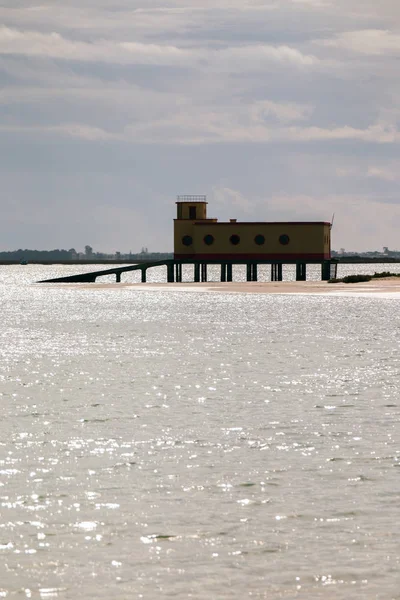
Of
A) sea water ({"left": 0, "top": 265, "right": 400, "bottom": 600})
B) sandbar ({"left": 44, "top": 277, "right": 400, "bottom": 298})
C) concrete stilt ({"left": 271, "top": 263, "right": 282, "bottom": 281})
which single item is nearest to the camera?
sea water ({"left": 0, "top": 265, "right": 400, "bottom": 600})

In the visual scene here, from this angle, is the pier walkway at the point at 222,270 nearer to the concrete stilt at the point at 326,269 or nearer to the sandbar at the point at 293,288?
the concrete stilt at the point at 326,269

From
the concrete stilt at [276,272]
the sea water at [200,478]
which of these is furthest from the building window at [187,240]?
the sea water at [200,478]

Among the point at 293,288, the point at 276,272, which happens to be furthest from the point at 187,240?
the point at 276,272

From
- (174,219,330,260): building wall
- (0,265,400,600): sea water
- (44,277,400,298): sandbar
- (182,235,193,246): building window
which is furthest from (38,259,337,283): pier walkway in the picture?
(0,265,400,600): sea water

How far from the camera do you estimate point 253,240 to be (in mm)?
113062

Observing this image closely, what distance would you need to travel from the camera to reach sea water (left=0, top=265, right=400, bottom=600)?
1005cm

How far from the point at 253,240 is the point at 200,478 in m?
99.3

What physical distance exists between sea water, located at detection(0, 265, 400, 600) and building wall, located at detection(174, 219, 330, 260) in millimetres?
79878

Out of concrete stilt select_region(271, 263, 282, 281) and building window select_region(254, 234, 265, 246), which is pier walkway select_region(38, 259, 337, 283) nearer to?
concrete stilt select_region(271, 263, 282, 281)

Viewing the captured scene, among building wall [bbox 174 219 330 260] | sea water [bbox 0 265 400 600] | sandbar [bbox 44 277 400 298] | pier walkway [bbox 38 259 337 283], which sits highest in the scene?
building wall [bbox 174 219 330 260]

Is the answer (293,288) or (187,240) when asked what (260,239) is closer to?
(293,288)

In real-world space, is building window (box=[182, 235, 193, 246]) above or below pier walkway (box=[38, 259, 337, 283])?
above

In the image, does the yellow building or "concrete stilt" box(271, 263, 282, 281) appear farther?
"concrete stilt" box(271, 263, 282, 281)

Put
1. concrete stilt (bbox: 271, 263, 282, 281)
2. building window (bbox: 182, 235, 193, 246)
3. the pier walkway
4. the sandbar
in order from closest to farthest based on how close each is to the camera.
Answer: the sandbar < building window (bbox: 182, 235, 193, 246) < the pier walkway < concrete stilt (bbox: 271, 263, 282, 281)
